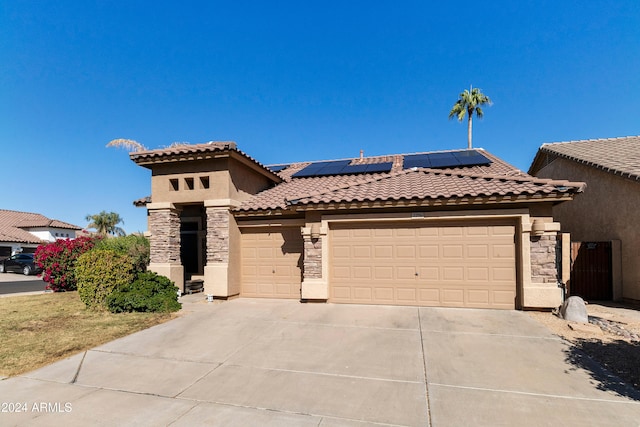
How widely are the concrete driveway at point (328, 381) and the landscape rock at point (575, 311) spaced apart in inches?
51.5

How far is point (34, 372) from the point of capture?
200 inches

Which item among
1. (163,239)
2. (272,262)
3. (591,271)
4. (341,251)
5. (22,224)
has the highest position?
(22,224)

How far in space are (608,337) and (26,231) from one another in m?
51.6

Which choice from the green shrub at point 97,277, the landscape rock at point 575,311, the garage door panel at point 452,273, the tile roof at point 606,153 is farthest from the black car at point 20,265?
the tile roof at point 606,153

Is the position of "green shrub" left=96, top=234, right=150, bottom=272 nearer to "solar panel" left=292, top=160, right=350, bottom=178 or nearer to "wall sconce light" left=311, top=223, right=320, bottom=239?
"solar panel" left=292, top=160, right=350, bottom=178

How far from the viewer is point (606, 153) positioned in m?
12.5

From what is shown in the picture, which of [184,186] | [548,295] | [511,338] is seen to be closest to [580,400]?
[511,338]

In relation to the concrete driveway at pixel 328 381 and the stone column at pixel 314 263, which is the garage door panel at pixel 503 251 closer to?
the concrete driveway at pixel 328 381

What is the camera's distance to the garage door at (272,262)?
1074 cm

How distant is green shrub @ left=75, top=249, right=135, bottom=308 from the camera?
29.7 ft

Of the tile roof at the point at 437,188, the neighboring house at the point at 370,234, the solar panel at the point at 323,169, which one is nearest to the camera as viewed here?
the tile roof at the point at 437,188

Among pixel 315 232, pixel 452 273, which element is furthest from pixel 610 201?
pixel 315 232

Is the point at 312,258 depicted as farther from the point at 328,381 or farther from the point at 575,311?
the point at 575,311

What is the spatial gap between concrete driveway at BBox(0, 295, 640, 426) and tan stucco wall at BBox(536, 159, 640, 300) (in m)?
5.82
